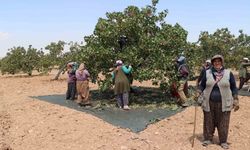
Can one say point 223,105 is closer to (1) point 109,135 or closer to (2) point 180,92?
(1) point 109,135

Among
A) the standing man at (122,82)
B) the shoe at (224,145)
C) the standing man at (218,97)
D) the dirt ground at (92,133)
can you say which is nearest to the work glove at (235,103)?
the standing man at (218,97)

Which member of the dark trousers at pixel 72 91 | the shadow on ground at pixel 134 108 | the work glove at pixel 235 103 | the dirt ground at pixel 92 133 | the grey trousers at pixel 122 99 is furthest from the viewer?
the dark trousers at pixel 72 91

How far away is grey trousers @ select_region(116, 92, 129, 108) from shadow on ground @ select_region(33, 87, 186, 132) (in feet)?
0.68

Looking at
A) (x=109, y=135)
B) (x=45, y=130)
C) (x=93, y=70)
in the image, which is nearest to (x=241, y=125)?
(x=109, y=135)

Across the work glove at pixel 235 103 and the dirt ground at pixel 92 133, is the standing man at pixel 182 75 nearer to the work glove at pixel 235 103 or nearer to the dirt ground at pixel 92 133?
the dirt ground at pixel 92 133

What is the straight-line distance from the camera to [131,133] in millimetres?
8922

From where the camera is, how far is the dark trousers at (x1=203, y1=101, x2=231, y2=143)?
7.88 metres

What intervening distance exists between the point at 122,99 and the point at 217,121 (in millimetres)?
4361

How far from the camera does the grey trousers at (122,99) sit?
1181cm

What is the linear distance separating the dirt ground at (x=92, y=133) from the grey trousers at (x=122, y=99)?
1.45 m

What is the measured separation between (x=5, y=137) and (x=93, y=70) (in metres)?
4.49

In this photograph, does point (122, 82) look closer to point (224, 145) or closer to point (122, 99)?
point (122, 99)

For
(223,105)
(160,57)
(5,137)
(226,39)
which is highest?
(226,39)

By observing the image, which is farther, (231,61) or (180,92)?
(231,61)
